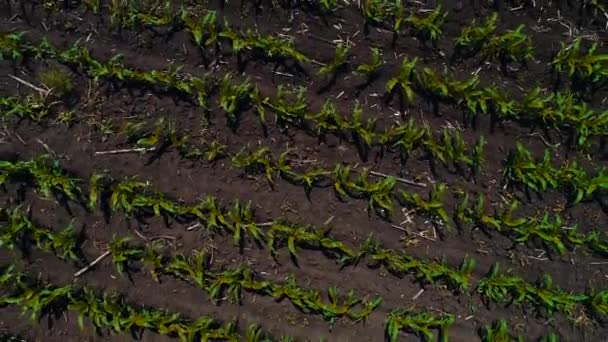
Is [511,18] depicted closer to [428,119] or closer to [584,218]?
[428,119]

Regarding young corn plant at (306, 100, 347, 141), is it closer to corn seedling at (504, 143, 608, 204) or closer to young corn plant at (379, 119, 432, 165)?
young corn plant at (379, 119, 432, 165)

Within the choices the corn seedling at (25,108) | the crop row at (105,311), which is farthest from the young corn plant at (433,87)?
the corn seedling at (25,108)

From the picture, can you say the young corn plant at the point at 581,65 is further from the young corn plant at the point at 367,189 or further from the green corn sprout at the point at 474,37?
the young corn plant at the point at 367,189

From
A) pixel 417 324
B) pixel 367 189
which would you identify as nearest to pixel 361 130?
pixel 367 189

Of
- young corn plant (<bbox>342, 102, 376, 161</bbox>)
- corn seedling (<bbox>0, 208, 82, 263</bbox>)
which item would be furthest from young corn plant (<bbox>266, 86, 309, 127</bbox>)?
corn seedling (<bbox>0, 208, 82, 263</bbox>)

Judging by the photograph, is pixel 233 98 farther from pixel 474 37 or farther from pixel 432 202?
pixel 474 37

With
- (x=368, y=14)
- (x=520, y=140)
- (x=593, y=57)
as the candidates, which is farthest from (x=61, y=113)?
(x=593, y=57)
